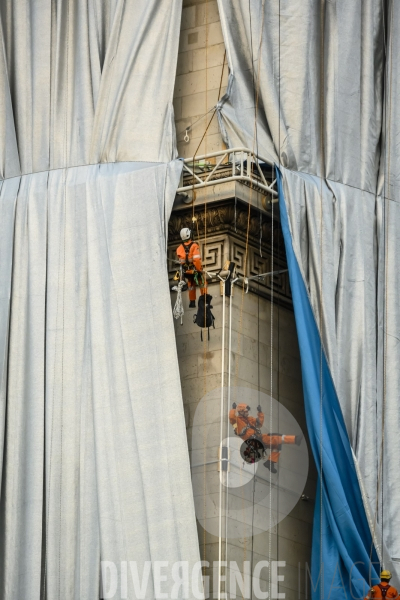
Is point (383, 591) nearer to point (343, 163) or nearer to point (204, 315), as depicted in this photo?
point (204, 315)

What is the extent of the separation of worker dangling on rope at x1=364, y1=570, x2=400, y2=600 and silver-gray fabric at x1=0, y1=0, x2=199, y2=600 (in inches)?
74.9

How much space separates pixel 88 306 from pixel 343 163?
3.41 meters

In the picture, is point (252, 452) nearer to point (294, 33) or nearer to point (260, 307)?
point (260, 307)

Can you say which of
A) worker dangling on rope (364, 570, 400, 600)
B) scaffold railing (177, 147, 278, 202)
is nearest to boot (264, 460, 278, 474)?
worker dangling on rope (364, 570, 400, 600)

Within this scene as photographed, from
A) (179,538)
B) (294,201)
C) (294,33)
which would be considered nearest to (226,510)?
(179,538)

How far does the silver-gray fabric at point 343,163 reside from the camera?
2266 cm

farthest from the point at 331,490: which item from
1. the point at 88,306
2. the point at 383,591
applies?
the point at 88,306

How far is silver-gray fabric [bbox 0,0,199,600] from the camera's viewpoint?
21.9 metres

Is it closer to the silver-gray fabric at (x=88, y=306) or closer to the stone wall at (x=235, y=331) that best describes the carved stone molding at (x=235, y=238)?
the stone wall at (x=235, y=331)

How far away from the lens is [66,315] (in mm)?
22875

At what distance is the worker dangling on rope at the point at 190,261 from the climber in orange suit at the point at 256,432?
140cm

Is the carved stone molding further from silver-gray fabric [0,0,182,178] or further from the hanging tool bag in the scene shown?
silver-gray fabric [0,0,182,178]

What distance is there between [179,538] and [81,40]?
19.8 ft

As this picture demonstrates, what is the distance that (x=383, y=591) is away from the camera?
21.0m
